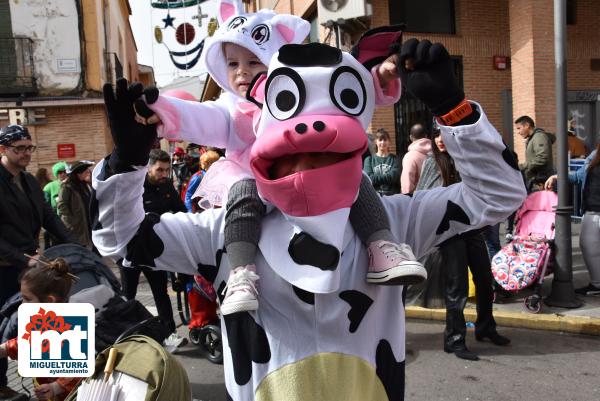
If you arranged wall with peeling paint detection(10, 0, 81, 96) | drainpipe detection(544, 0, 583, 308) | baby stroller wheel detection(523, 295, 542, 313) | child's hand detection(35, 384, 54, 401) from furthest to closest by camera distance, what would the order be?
wall with peeling paint detection(10, 0, 81, 96) < drainpipe detection(544, 0, 583, 308) < baby stroller wheel detection(523, 295, 542, 313) < child's hand detection(35, 384, 54, 401)

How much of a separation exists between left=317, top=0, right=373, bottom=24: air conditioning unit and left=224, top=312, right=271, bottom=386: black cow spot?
17.0 feet

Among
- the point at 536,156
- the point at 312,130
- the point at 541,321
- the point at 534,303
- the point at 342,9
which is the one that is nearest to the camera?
the point at 312,130

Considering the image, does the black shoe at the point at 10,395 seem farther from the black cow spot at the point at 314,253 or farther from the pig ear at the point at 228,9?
the black cow spot at the point at 314,253

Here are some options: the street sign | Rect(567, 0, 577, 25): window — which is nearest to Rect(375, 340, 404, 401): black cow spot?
Rect(567, 0, 577, 25): window

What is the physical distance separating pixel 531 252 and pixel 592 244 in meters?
0.94

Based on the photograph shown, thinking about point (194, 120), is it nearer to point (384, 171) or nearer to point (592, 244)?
point (384, 171)

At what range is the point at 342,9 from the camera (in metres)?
6.25

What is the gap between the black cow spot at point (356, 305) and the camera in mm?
1562

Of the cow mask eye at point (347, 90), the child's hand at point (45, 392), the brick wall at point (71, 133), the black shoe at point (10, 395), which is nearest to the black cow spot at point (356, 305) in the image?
the cow mask eye at point (347, 90)

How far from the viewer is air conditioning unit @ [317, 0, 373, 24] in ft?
20.1

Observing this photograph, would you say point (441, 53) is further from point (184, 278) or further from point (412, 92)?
point (184, 278)

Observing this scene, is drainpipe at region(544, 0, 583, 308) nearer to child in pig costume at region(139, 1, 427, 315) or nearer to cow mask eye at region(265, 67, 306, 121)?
child in pig costume at region(139, 1, 427, 315)

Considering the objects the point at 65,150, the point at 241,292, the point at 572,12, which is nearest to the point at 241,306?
the point at 241,292

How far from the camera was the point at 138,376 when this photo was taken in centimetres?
208
